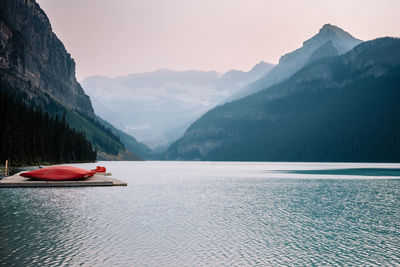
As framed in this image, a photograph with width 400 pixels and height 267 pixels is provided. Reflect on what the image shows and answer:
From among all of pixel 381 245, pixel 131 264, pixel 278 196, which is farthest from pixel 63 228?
pixel 278 196

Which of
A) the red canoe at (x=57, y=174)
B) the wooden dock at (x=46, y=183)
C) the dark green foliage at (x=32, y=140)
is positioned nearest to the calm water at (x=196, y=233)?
the wooden dock at (x=46, y=183)

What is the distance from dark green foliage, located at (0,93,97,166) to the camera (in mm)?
102312

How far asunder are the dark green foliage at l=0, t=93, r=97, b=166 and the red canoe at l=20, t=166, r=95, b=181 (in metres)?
46.3

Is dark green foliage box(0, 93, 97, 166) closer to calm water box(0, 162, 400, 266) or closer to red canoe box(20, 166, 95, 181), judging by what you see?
red canoe box(20, 166, 95, 181)

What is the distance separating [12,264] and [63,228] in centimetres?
821

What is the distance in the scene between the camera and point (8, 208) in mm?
32375

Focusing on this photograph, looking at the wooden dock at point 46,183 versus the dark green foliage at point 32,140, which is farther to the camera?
the dark green foliage at point 32,140

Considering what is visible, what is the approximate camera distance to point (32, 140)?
12419 centimetres

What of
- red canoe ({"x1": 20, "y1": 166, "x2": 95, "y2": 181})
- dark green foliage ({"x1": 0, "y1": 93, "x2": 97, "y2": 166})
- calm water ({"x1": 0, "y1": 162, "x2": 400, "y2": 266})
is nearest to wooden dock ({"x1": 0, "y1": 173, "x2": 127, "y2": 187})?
red canoe ({"x1": 20, "y1": 166, "x2": 95, "y2": 181})

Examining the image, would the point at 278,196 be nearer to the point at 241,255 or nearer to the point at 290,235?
the point at 290,235

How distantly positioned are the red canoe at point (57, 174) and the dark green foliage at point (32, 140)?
4626 cm

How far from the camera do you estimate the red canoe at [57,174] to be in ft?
195

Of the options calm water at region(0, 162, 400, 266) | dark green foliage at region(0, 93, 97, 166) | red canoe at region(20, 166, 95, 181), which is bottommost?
calm water at region(0, 162, 400, 266)

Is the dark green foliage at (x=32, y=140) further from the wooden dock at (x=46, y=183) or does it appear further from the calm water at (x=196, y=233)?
the calm water at (x=196, y=233)
